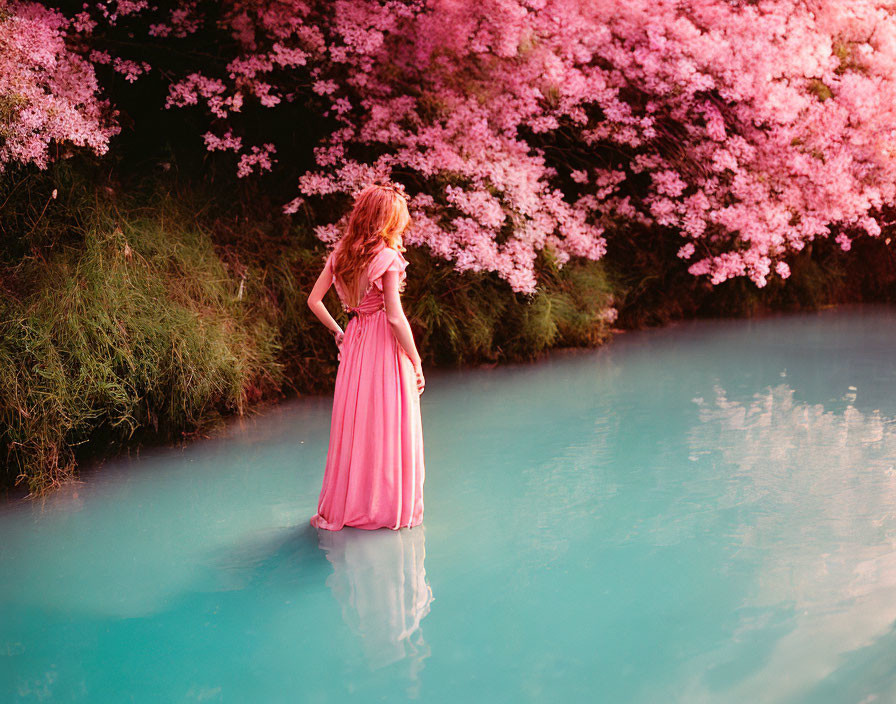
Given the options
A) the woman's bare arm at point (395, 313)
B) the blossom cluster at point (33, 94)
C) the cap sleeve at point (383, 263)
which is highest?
the blossom cluster at point (33, 94)

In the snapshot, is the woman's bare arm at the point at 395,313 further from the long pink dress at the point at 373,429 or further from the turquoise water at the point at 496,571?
the turquoise water at the point at 496,571

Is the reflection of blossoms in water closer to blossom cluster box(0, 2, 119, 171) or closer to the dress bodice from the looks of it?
the dress bodice

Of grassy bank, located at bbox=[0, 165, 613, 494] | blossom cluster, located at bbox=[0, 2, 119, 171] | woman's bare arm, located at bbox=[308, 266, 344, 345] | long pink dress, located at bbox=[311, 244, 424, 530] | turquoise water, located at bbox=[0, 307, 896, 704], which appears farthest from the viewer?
blossom cluster, located at bbox=[0, 2, 119, 171]

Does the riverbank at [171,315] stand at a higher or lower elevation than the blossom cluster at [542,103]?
lower

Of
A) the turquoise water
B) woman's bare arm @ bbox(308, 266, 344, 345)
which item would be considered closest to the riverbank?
the turquoise water

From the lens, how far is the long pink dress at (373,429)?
157 inches

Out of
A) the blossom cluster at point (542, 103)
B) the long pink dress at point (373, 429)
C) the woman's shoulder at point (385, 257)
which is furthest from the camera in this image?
the blossom cluster at point (542, 103)

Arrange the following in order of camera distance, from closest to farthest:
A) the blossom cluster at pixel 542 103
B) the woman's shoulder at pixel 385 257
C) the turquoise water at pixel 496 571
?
the turquoise water at pixel 496 571 → the woman's shoulder at pixel 385 257 → the blossom cluster at pixel 542 103

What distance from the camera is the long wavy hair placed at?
3871 millimetres

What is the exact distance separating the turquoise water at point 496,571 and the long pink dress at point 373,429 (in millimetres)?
166

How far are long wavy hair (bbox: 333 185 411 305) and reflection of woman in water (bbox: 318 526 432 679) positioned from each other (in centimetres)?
124

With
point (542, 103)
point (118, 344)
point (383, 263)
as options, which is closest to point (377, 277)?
point (383, 263)

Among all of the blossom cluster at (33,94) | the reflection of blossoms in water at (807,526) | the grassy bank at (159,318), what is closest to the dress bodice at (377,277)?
the reflection of blossoms in water at (807,526)

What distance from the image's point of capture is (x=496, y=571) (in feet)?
12.0
